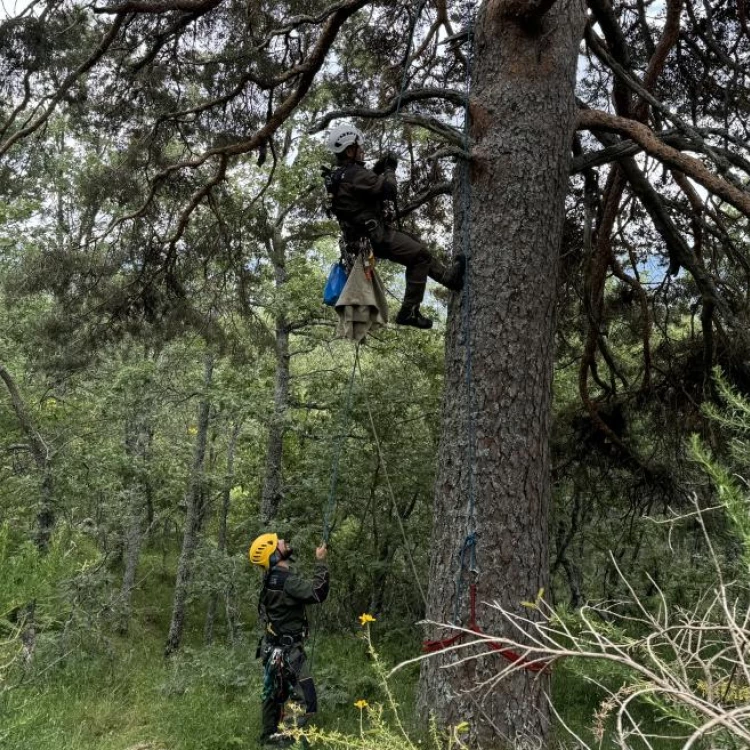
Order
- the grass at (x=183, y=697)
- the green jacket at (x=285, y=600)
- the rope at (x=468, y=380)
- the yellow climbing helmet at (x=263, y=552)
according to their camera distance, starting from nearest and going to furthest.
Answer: the rope at (x=468, y=380), the grass at (x=183, y=697), the green jacket at (x=285, y=600), the yellow climbing helmet at (x=263, y=552)

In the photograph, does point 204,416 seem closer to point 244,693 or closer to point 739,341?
point 244,693

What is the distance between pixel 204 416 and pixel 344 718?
775 centimetres

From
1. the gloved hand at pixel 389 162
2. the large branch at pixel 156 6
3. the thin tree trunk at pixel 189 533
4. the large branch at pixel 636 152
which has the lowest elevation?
the thin tree trunk at pixel 189 533

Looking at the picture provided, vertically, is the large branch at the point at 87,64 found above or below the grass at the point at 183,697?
above

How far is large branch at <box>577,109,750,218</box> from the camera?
3.32m

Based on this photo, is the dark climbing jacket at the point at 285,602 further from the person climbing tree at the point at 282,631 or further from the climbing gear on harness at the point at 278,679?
the climbing gear on harness at the point at 278,679

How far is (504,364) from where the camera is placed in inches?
140

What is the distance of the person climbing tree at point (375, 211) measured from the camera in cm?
374

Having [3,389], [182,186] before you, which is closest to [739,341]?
[182,186]

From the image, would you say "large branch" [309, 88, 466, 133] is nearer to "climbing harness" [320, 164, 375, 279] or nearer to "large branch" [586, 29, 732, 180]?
"climbing harness" [320, 164, 375, 279]

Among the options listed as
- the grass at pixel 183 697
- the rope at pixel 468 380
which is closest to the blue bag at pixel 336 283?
the rope at pixel 468 380

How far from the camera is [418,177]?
6.59 metres

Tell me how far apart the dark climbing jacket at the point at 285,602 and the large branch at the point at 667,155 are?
364 cm

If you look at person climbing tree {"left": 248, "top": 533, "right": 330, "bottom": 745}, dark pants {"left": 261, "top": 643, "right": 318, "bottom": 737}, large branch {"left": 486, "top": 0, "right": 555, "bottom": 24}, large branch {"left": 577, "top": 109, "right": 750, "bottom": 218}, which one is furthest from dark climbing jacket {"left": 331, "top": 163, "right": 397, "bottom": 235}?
dark pants {"left": 261, "top": 643, "right": 318, "bottom": 737}
